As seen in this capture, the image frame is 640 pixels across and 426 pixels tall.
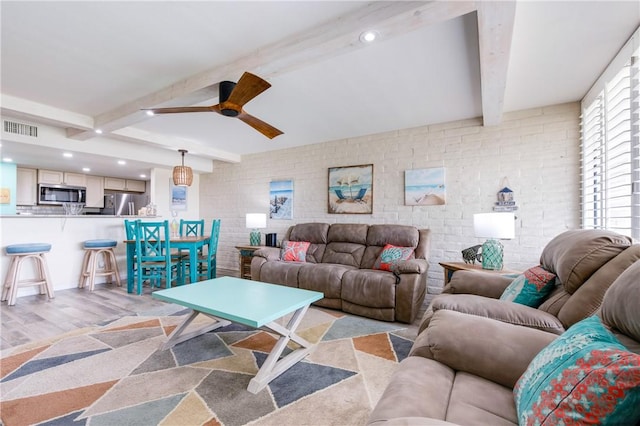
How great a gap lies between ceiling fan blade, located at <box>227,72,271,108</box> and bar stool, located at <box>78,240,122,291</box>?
11.6 feet

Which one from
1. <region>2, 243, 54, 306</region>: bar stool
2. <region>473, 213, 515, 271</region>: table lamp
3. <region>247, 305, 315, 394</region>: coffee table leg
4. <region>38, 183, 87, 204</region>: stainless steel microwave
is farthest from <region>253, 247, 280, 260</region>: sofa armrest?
<region>38, 183, 87, 204</region>: stainless steel microwave

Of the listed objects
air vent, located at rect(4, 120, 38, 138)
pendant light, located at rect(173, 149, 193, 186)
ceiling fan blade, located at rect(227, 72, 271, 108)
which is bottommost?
pendant light, located at rect(173, 149, 193, 186)

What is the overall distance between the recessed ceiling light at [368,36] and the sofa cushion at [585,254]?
1.62 m

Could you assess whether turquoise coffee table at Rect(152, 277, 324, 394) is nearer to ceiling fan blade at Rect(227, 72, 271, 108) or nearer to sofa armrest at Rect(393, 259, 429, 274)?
sofa armrest at Rect(393, 259, 429, 274)

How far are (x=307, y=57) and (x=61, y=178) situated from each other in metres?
6.88

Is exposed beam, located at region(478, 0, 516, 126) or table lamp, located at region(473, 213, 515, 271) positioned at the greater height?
exposed beam, located at region(478, 0, 516, 126)

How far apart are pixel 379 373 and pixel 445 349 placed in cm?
94

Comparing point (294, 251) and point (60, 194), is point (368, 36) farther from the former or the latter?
point (60, 194)

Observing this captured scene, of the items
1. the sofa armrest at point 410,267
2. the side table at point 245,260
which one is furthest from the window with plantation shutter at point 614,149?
the side table at point 245,260

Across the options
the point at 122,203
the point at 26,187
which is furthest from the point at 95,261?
the point at 26,187

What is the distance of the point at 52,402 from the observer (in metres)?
1.67

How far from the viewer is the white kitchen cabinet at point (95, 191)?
266 inches

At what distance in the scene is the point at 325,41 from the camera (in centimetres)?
189

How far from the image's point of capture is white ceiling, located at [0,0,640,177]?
173 centimetres
